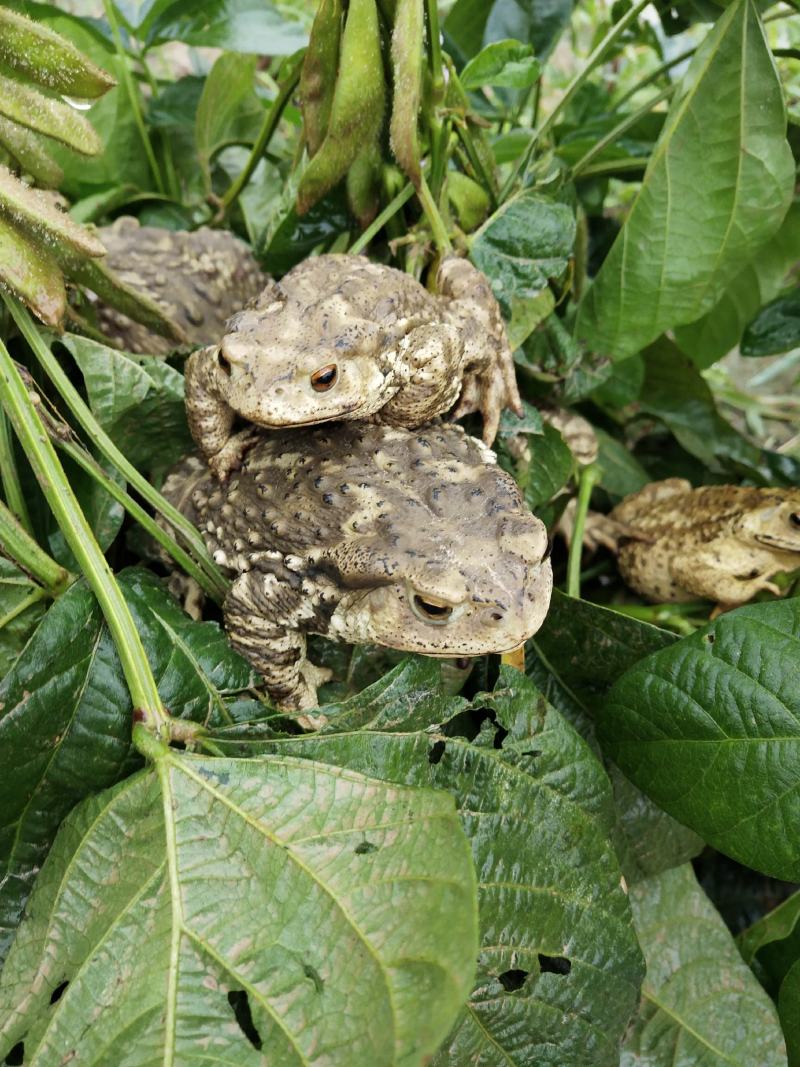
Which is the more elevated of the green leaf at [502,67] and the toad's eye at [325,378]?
the green leaf at [502,67]

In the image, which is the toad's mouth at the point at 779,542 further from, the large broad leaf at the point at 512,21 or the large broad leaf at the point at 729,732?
the large broad leaf at the point at 512,21

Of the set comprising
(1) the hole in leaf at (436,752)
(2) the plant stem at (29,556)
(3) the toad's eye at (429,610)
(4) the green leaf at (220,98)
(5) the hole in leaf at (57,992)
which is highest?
(4) the green leaf at (220,98)

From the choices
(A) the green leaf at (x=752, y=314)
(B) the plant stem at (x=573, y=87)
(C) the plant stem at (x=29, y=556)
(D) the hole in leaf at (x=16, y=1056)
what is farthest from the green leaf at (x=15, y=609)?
(A) the green leaf at (x=752, y=314)

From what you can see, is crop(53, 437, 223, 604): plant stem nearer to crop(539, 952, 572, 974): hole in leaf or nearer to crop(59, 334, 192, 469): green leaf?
crop(59, 334, 192, 469): green leaf

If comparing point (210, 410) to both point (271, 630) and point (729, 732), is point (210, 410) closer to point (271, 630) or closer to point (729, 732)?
point (271, 630)

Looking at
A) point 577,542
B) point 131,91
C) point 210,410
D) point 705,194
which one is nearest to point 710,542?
point 577,542

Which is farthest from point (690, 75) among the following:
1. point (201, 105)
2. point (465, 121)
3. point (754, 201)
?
point (201, 105)
